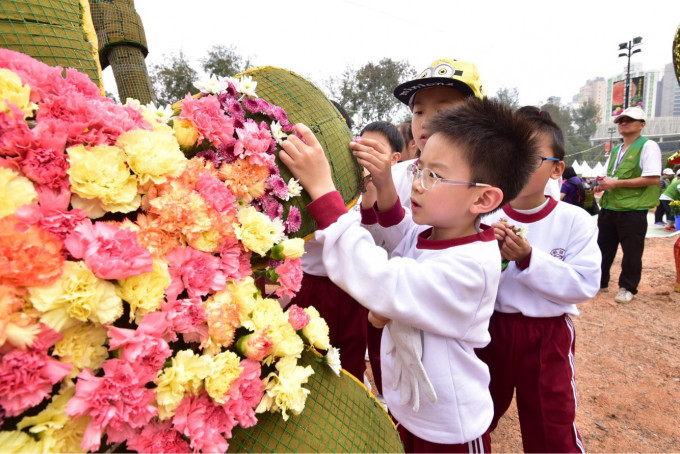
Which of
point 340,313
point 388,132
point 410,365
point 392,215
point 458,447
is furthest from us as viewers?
point 388,132

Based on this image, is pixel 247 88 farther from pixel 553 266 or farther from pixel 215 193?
pixel 553 266

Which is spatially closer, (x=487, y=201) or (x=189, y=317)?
(x=189, y=317)

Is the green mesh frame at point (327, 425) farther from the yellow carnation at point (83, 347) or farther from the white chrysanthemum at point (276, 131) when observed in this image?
the white chrysanthemum at point (276, 131)

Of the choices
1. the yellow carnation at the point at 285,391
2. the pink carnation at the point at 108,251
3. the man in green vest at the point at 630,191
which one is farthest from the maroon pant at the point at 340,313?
the man in green vest at the point at 630,191

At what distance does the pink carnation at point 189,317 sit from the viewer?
0.94 m

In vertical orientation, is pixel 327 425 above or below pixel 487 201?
below

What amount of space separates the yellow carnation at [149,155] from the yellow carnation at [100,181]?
A: 24 millimetres

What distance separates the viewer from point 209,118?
1201 millimetres

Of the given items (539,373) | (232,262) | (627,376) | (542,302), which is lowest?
(627,376)

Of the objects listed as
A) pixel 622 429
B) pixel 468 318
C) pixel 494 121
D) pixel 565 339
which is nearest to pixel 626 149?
pixel 622 429

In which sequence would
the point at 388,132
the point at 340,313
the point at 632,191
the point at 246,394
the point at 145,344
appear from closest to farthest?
the point at 145,344 < the point at 246,394 < the point at 340,313 < the point at 388,132 < the point at 632,191

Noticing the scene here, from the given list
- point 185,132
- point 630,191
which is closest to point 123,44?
point 185,132

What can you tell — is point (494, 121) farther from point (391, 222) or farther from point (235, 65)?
point (235, 65)

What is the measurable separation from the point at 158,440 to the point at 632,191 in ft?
19.8
